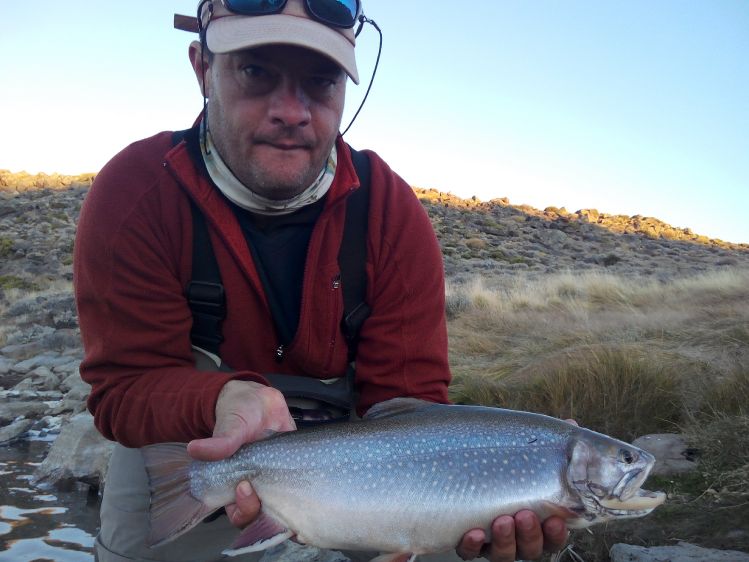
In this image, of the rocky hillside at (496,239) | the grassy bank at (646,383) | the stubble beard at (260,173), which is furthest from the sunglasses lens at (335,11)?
the rocky hillside at (496,239)

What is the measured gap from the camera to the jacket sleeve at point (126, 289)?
3.26 metres

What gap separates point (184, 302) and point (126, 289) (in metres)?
0.28

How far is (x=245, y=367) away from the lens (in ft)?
11.9

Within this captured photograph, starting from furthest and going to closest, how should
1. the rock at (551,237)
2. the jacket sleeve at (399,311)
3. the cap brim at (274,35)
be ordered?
the rock at (551,237) < the jacket sleeve at (399,311) < the cap brim at (274,35)

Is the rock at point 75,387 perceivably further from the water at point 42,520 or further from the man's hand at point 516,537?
the man's hand at point 516,537

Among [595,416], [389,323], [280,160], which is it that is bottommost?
[595,416]

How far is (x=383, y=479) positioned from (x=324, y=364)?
0.90 meters

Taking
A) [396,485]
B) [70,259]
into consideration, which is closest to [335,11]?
[396,485]

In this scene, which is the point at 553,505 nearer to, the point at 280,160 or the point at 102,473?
the point at 280,160

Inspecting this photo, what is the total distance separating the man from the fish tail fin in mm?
165

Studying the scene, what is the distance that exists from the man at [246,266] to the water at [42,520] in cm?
152

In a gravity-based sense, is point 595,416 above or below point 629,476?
below

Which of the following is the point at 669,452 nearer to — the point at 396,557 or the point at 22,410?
the point at 396,557

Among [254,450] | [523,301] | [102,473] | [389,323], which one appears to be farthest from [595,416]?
[523,301]
